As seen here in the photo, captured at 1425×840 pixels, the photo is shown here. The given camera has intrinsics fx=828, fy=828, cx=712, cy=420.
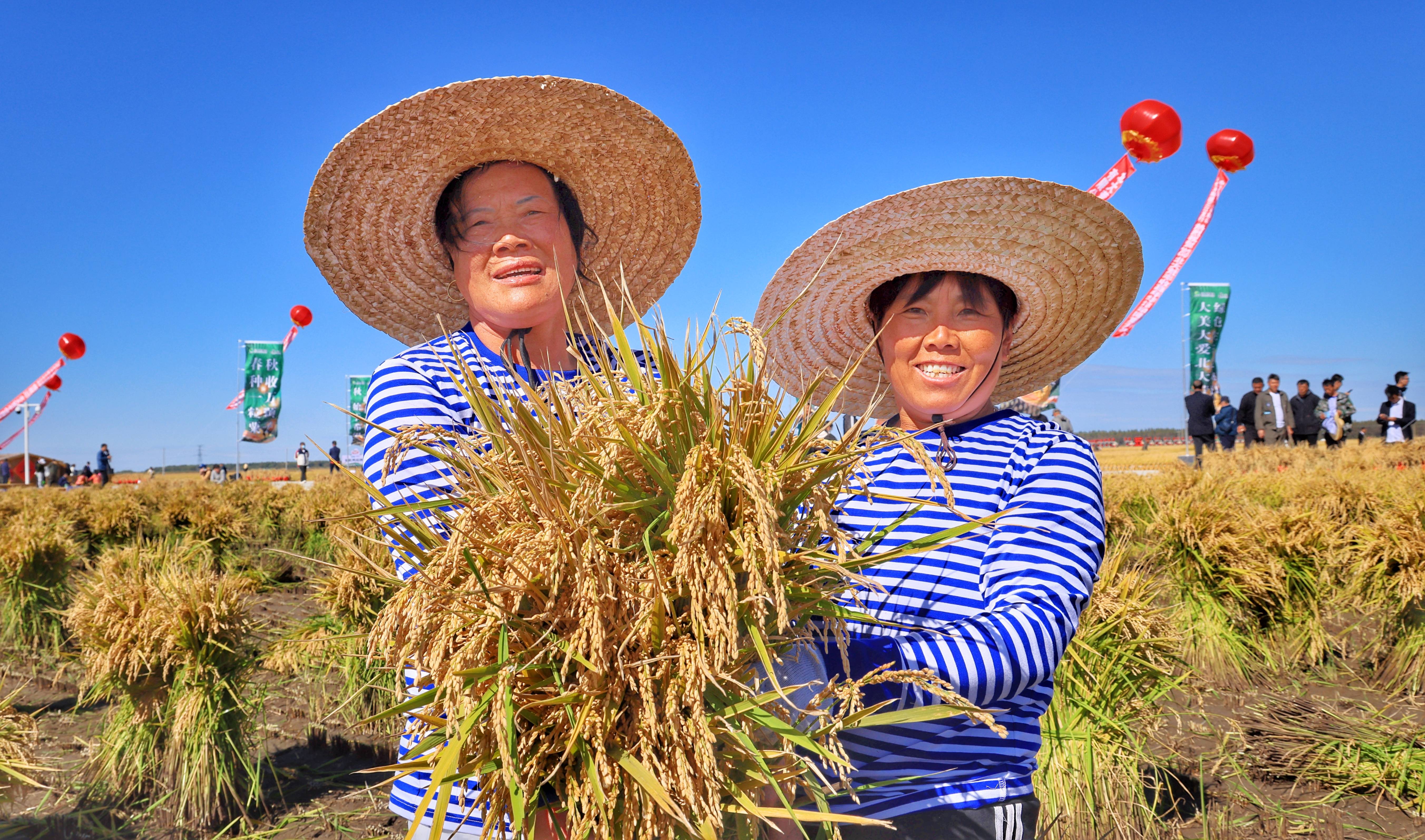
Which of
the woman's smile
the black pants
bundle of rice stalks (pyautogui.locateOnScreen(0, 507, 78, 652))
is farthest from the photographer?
bundle of rice stalks (pyautogui.locateOnScreen(0, 507, 78, 652))

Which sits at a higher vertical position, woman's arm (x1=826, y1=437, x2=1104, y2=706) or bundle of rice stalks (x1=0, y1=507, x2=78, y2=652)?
woman's arm (x1=826, y1=437, x2=1104, y2=706)

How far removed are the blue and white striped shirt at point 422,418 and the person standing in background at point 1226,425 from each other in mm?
18400

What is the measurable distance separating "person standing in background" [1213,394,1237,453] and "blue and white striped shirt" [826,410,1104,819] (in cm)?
1780

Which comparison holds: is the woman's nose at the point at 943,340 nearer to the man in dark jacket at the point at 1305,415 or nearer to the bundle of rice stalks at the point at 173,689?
the bundle of rice stalks at the point at 173,689

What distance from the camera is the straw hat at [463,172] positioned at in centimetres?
193

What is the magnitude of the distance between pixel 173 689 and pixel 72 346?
31.6 m

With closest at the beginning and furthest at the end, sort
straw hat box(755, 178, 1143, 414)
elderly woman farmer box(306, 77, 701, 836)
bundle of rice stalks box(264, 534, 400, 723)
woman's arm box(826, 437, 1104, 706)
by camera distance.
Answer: woman's arm box(826, 437, 1104, 706) → elderly woman farmer box(306, 77, 701, 836) → straw hat box(755, 178, 1143, 414) → bundle of rice stalks box(264, 534, 400, 723)

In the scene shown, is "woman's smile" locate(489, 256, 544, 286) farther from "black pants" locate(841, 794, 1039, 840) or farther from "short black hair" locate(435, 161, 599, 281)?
"black pants" locate(841, 794, 1039, 840)

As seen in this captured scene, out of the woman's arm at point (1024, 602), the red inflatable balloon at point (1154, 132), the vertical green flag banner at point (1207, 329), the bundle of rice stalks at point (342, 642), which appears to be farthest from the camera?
the vertical green flag banner at point (1207, 329)

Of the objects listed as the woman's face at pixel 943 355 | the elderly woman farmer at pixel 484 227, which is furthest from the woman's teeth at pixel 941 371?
the elderly woman farmer at pixel 484 227

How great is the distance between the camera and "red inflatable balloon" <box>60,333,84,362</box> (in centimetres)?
2847

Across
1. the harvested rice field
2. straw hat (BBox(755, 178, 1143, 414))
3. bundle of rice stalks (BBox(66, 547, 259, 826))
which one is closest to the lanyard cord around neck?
straw hat (BBox(755, 178, 1143, 414))

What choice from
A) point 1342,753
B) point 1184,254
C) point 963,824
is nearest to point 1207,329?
point 1184,254

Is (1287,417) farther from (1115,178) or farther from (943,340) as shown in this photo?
(943,340)
